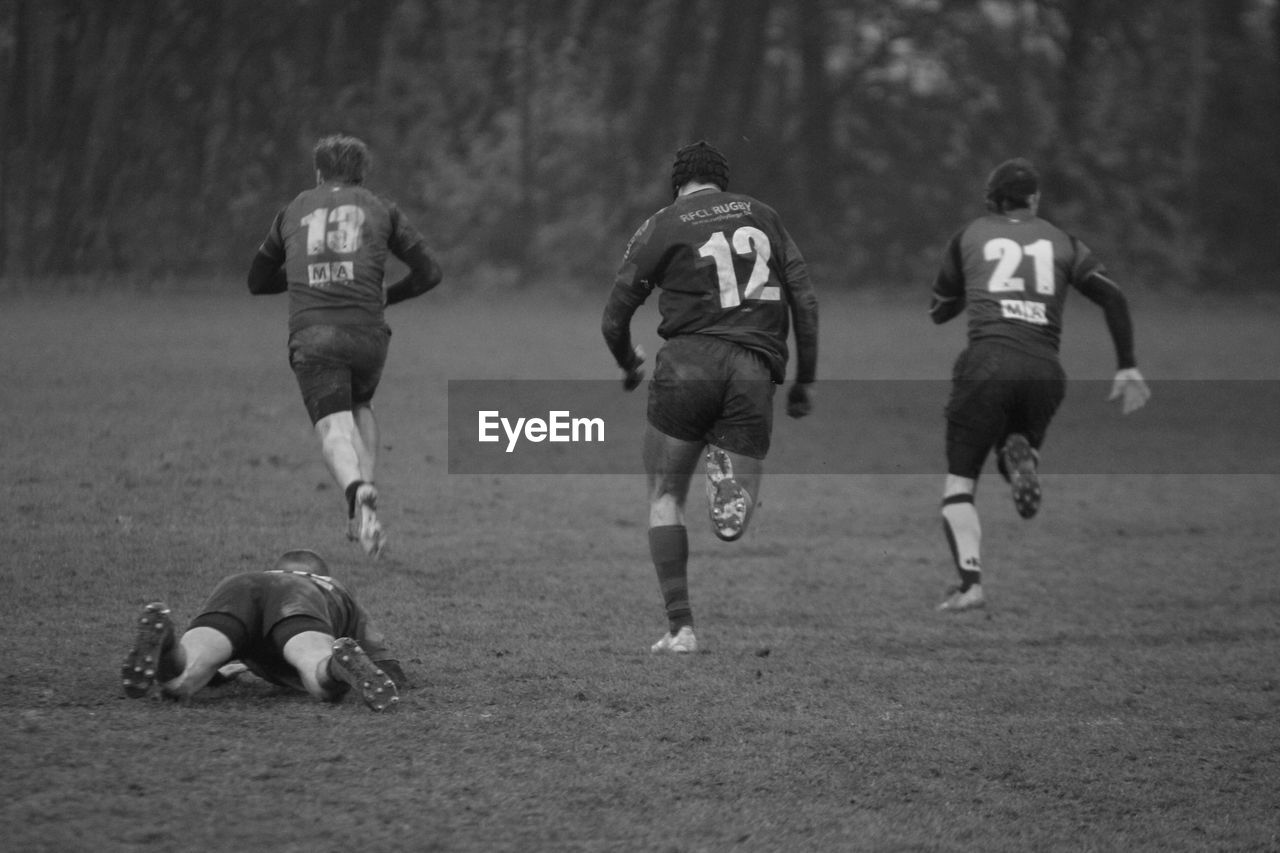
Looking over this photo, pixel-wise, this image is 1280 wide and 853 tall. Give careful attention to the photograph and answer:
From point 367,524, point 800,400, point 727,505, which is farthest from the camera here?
point 367,524

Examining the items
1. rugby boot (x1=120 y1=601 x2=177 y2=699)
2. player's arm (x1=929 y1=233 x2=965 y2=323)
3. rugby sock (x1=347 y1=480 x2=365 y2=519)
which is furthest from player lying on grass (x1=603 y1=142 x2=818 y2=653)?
rugby boot (x1=120 y1=601 x2=177 y2=699)

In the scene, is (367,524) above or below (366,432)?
below

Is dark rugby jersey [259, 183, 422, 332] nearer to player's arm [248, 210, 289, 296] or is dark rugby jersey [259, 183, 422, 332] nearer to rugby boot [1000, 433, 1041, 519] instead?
player's arm [248, 210, 289, 296]

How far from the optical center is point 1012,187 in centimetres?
859

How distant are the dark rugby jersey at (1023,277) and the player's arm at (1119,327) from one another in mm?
12

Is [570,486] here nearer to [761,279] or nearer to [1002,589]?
[1002,589]

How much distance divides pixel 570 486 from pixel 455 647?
6015 mm

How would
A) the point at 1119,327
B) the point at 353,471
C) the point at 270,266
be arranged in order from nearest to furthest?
the point at 353,471 → the point at 270,266 → the point at 1119,327

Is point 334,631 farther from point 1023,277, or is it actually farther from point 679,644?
point 1023,277

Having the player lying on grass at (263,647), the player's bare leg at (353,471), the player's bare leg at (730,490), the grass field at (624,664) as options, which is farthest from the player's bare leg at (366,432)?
the player lying on grass at (263,647)

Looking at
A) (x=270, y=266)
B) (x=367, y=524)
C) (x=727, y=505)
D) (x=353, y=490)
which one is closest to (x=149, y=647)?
(x=367, y=524)

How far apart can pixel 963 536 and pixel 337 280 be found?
3521 mm

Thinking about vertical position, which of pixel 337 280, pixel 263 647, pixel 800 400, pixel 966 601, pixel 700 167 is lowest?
pixel 263 647

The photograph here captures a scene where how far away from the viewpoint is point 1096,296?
8508 millimetres
